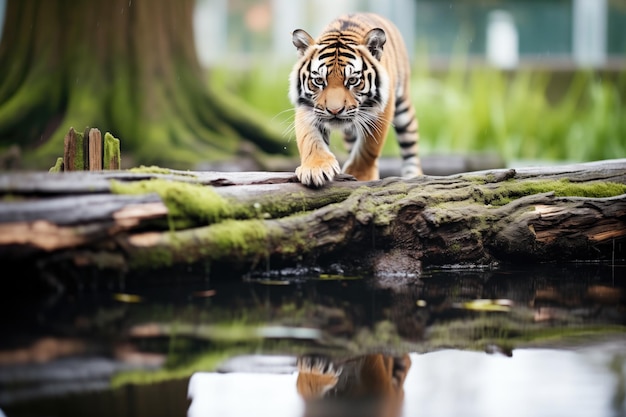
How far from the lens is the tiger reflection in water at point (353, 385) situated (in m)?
1.75

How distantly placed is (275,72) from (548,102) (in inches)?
153

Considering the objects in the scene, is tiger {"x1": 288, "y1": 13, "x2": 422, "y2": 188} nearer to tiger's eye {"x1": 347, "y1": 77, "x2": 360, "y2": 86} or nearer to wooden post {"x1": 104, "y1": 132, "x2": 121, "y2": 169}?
tiger's eye {"x1": 347, "y1": 77, "x2": 360, "y2": 86}

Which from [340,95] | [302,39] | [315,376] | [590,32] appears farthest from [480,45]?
[315,376]

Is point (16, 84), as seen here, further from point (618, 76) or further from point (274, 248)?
point (618, 76)

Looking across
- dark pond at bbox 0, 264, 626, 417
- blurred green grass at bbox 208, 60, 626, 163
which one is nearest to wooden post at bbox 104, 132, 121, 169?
dark pond at bbox 0, 264, 626, 417

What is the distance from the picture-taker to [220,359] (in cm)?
212

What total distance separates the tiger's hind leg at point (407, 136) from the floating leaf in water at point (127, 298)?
3073mm

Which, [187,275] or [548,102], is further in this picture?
[548,102]

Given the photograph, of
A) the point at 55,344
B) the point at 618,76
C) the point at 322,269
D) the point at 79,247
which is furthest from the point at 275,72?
the point at 55,344

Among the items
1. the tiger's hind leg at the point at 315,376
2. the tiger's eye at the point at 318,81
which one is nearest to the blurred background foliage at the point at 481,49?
the tiger's eye at the point at 318,81

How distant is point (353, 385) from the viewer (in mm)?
1923

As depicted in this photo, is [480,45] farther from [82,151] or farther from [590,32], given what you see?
[82,151]

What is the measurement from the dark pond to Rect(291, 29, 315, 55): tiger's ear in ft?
4.74

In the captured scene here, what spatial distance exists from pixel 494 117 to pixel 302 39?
5760 millimetres
